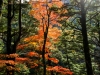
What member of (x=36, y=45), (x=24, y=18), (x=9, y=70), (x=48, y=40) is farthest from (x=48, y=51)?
(x=9, y=70)

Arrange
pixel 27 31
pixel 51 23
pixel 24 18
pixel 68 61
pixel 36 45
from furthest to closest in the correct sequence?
pixel 68 61
pixel 51 23
pixel 36 45
pixel 24 18
pixel 27 31

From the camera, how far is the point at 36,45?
24828 millimetres

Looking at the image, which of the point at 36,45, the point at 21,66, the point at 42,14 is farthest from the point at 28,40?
the point at 21,66

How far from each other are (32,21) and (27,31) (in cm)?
417

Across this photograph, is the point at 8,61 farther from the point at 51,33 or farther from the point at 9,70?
the point at 51,33

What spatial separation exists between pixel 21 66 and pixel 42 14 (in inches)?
363

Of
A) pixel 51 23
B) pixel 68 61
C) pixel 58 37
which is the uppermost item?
pixel 51 23

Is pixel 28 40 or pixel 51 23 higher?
pixel 51 23

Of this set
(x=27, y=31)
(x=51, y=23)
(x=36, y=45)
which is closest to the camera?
(x=27, y=31)

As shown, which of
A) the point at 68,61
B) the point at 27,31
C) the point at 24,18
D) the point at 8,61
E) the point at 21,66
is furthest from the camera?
the point at 68,61

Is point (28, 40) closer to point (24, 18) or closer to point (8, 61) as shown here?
point (24, 18)

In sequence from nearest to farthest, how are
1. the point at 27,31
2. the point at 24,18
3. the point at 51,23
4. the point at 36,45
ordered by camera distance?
the point at 27,31, the point at 24,18, the point at 36,45, the point at 51,23

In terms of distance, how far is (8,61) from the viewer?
52.4ft

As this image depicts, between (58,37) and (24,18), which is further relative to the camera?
(58,37)
